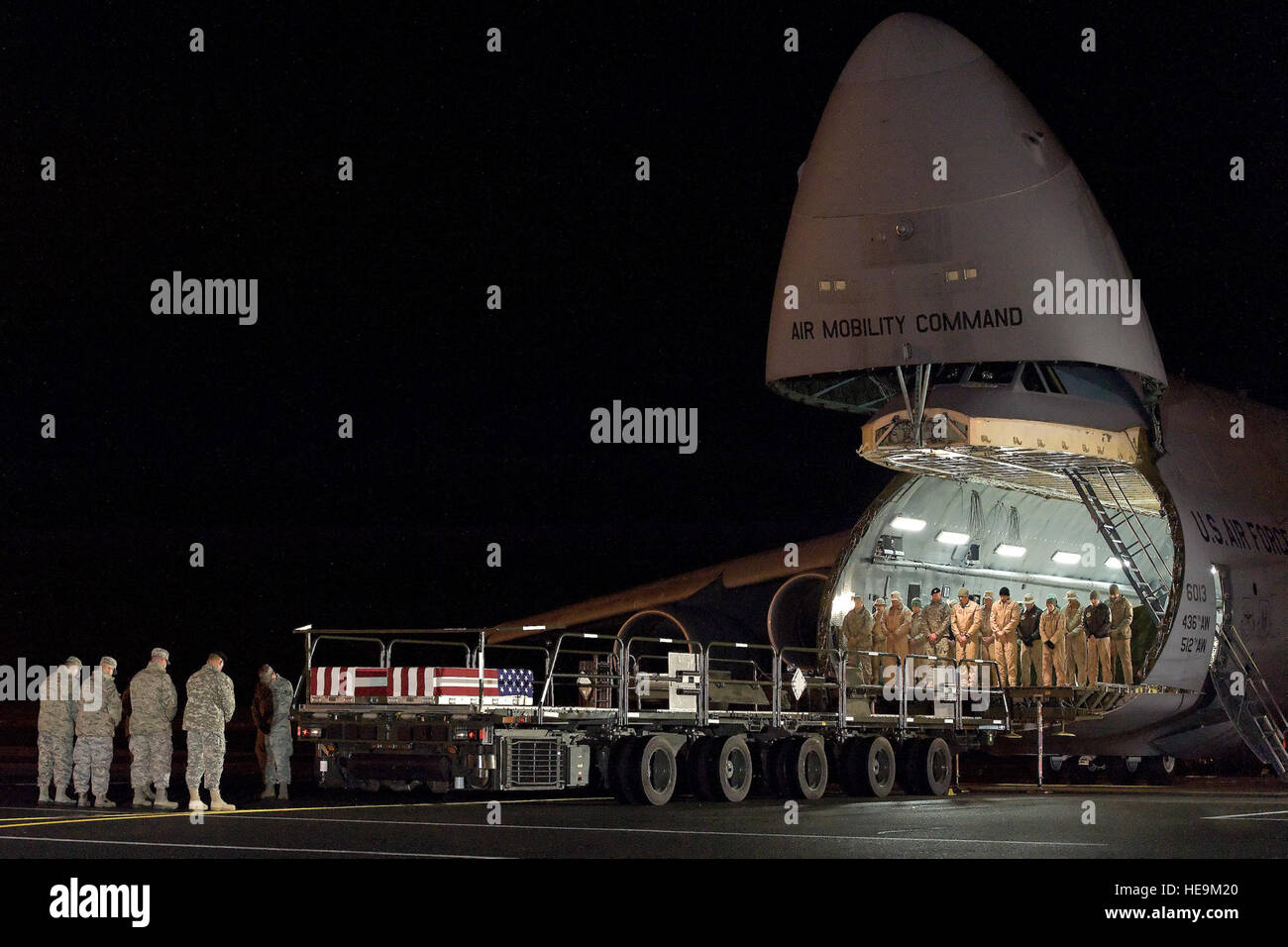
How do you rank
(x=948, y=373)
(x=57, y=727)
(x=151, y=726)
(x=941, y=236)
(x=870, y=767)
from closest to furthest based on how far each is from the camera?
(x=151, y=726) < (x=57, y=727) < (x=870, y=767) < (x=941, y=236) < (x=948, y=373)

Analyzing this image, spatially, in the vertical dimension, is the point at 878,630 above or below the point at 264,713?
above

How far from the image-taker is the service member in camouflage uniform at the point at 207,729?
16.8 meters

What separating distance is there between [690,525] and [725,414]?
4.10m

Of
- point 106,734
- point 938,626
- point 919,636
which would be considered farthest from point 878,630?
point 106,734

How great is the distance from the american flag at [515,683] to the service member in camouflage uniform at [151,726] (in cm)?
383

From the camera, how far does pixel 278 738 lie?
19109 millimetres

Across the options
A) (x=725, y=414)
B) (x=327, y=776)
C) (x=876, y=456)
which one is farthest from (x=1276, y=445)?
(x=725, y=414)

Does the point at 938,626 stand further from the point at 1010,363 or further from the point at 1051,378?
the point at 1010,363

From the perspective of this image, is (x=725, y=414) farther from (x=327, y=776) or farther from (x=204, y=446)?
(x=327, y=776)

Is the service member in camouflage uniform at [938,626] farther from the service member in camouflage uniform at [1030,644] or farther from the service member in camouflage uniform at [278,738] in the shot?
the service member in camouflage uniform at [278,738]

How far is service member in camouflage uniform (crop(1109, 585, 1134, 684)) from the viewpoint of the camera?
77.0ft

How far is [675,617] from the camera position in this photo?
2827cm

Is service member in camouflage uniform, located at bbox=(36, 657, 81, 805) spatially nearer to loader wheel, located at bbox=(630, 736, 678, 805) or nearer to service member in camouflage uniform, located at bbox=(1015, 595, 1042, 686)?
loader wheel, located at bbox=(630, 736, 678, 805)

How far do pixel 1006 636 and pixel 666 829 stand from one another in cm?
1266
